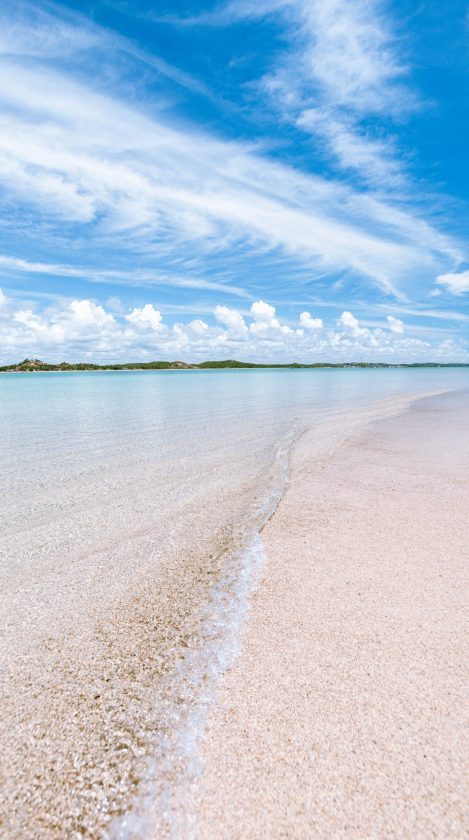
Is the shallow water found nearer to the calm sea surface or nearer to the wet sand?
the calm sea surface

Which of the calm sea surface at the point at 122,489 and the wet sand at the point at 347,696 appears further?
the calm sea surface at the point at 122,489

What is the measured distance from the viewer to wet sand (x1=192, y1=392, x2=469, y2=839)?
2.38 m

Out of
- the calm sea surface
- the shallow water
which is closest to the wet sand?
the shallow water

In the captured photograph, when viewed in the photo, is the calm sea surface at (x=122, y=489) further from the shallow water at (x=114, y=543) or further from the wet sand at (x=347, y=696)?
the wet sand at (x=347, y=696)

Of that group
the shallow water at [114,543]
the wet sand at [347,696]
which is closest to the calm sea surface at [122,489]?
the shallow water at [114,543]

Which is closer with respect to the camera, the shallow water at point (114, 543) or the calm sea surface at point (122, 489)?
the shallow water at point (114, 543)

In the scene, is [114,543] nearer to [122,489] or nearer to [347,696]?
[122,489]

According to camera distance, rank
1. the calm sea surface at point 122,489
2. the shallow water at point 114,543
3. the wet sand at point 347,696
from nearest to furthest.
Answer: the wet sand at point 347,696, the shallow water at point 114,543, the calm sea surface at point 122,489

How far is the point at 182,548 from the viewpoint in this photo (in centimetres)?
618

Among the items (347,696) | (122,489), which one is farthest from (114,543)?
(347,696)

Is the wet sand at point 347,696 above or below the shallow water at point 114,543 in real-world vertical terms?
above

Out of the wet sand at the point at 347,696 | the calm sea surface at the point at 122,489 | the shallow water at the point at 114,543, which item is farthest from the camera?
the calm sea surface at the point at 122,489

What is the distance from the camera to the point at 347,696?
3.16m

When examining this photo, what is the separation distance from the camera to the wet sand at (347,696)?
238 cm
